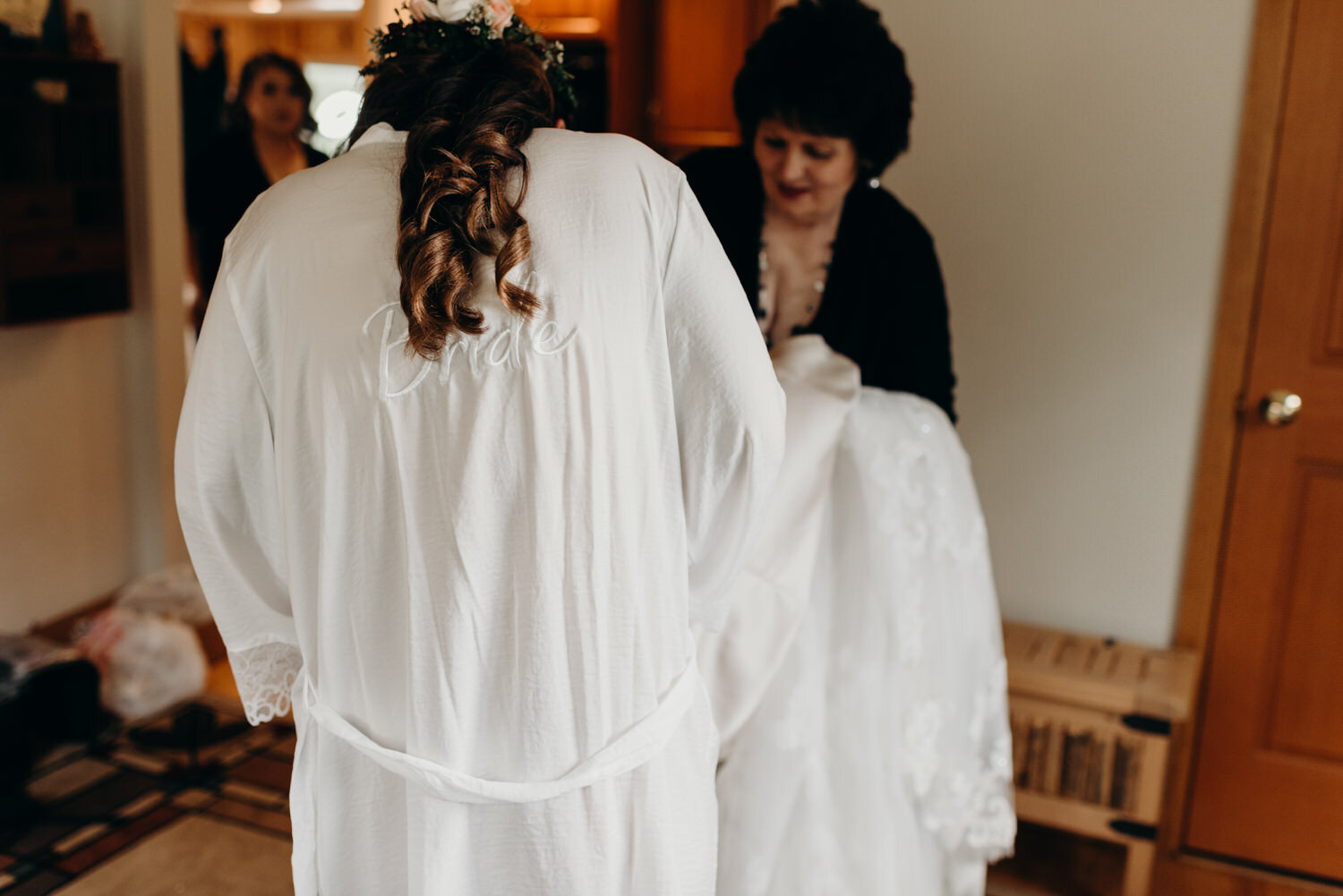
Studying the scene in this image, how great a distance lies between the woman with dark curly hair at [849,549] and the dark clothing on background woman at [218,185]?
212cm

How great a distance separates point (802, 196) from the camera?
1.81 metres

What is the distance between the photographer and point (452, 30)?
1.07m

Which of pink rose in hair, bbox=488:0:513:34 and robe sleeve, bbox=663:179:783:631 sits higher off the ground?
pink rose in hair, bbox=488:0:513:34

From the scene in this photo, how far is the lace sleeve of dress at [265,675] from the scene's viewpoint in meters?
1.26

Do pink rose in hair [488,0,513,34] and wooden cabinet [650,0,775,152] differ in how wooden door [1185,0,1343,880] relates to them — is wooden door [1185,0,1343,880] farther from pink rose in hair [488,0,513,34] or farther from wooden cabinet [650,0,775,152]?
wooden cabinet [650,0,775,152]

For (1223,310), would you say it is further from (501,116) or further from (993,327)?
(501,116)

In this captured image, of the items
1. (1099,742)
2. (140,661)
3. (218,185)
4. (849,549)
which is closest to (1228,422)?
(1099,742)

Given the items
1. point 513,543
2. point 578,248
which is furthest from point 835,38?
point 513,543

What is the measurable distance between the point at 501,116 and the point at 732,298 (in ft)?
0.94

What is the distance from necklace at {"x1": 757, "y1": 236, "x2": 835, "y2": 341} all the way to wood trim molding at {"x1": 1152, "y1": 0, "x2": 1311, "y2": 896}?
0.88m

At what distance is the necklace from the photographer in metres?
1.87

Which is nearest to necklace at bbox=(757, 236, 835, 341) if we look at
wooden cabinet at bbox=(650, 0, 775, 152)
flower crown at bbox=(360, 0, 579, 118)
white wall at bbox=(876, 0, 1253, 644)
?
white wall at bbox=(876, 0, 1253, 644)

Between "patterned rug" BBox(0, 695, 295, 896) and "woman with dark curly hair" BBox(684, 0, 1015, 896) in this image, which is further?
"patterned rug" BBox(0, 695, 295, 896)

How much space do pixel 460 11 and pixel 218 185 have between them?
2.69m
